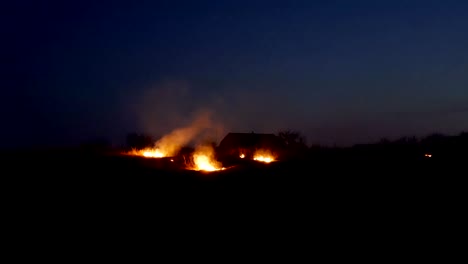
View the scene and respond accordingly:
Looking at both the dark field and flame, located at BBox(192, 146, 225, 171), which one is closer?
the dark field

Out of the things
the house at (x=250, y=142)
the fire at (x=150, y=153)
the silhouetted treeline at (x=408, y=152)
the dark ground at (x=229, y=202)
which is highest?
the house at (x=250, y=142)

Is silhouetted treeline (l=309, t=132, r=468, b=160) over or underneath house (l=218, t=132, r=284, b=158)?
underneath

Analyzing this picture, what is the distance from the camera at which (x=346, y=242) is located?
7.18 m

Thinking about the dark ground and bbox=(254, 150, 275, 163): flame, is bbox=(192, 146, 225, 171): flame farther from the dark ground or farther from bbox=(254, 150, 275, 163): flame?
bbox=(254, 150, 275, 163): flame

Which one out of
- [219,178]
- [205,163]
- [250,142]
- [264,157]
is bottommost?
[219,178]

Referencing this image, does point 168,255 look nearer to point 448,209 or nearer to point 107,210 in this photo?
point 107,210

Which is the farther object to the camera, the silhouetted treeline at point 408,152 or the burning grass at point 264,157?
the silhouetted treeline at point 408,152

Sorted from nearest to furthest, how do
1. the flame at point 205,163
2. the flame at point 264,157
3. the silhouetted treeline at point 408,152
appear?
the flame at point 205,163, the flame at point 264,157, the silhouetted treeline at point 408,152

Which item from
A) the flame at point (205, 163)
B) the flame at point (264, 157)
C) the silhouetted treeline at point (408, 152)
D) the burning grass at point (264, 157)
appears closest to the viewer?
the flame at point (205, 163)

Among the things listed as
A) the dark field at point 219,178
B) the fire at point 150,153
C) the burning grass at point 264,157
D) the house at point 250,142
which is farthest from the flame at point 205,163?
the house at point 250,142

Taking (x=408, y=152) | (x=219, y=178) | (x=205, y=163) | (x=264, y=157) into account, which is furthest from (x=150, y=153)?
(x=408, y=152)

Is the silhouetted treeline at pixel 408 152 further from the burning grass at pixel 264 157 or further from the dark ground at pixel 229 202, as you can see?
the dark ground at pixel 229 202

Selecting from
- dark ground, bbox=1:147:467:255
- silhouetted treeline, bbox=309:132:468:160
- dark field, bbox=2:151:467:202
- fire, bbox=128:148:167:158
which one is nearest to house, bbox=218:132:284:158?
silhouetted treeline, bbox=309:132:468:160

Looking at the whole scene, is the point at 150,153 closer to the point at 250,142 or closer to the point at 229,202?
the point at 229,202
